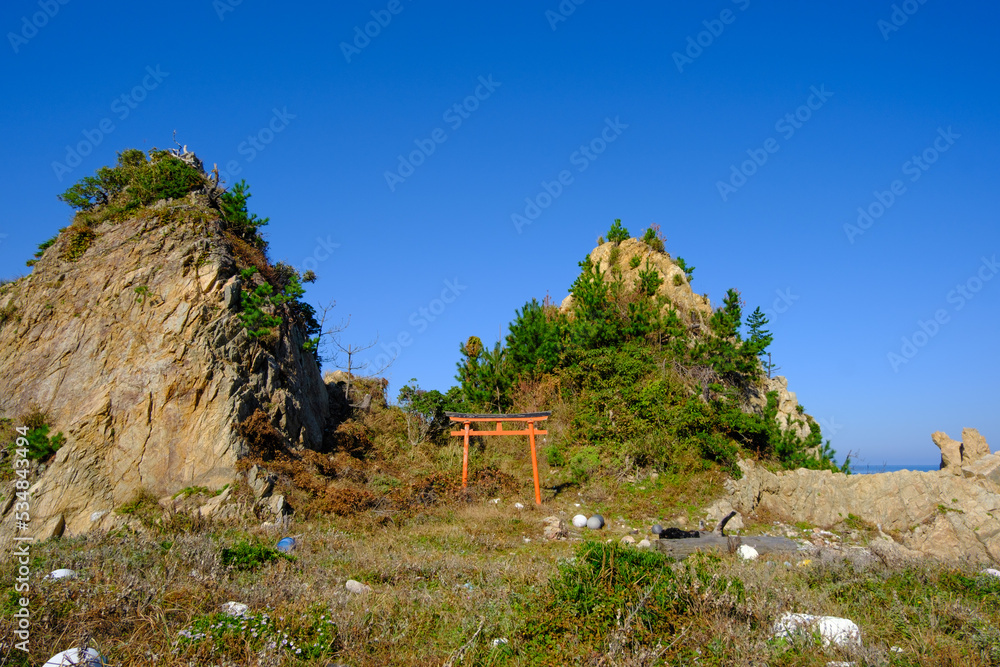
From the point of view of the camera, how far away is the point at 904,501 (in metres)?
15.0

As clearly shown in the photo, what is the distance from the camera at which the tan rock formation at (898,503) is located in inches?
530

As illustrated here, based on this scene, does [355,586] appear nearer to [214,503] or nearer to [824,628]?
[824,628]

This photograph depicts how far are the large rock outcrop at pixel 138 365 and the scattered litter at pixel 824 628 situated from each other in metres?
11.9

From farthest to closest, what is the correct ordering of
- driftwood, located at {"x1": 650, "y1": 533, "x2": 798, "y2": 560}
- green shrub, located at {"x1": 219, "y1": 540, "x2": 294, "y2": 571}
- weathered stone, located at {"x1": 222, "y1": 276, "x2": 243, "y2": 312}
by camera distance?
weathered stone, located at {"x1": 222, "y1": 276, "x2": 243, "y2": 312} < driftwood, located at {"x1": 650, "y1": 533, "x2": 798, "y2": 560} < green shrub, located at {"x1": 219, "y1": 540, "x2": 294, "y2": 571}

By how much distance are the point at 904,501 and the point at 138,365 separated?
2043 cm


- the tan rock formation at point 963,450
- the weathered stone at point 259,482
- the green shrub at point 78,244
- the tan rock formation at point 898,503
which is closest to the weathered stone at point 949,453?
the tan rock formation at point 963,450

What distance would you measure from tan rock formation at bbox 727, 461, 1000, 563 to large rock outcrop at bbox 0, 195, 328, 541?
561 inches

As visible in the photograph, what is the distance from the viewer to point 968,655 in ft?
15.0

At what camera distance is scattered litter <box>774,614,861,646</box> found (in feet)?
15.9

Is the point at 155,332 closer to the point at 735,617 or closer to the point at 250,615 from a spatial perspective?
the point at 250,615

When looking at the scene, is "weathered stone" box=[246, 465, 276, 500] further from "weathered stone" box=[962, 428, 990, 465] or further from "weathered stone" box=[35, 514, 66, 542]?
"weathered stone" box=[962, 428, 990, 465]

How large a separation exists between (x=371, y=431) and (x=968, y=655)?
60.5ft

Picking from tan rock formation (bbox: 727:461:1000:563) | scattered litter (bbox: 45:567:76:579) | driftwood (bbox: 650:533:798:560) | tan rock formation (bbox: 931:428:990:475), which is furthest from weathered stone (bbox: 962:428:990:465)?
scattered litter (bbox: 45:567:76:579)

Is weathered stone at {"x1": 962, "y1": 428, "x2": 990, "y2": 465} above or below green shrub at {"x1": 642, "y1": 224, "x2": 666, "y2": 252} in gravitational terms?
below
